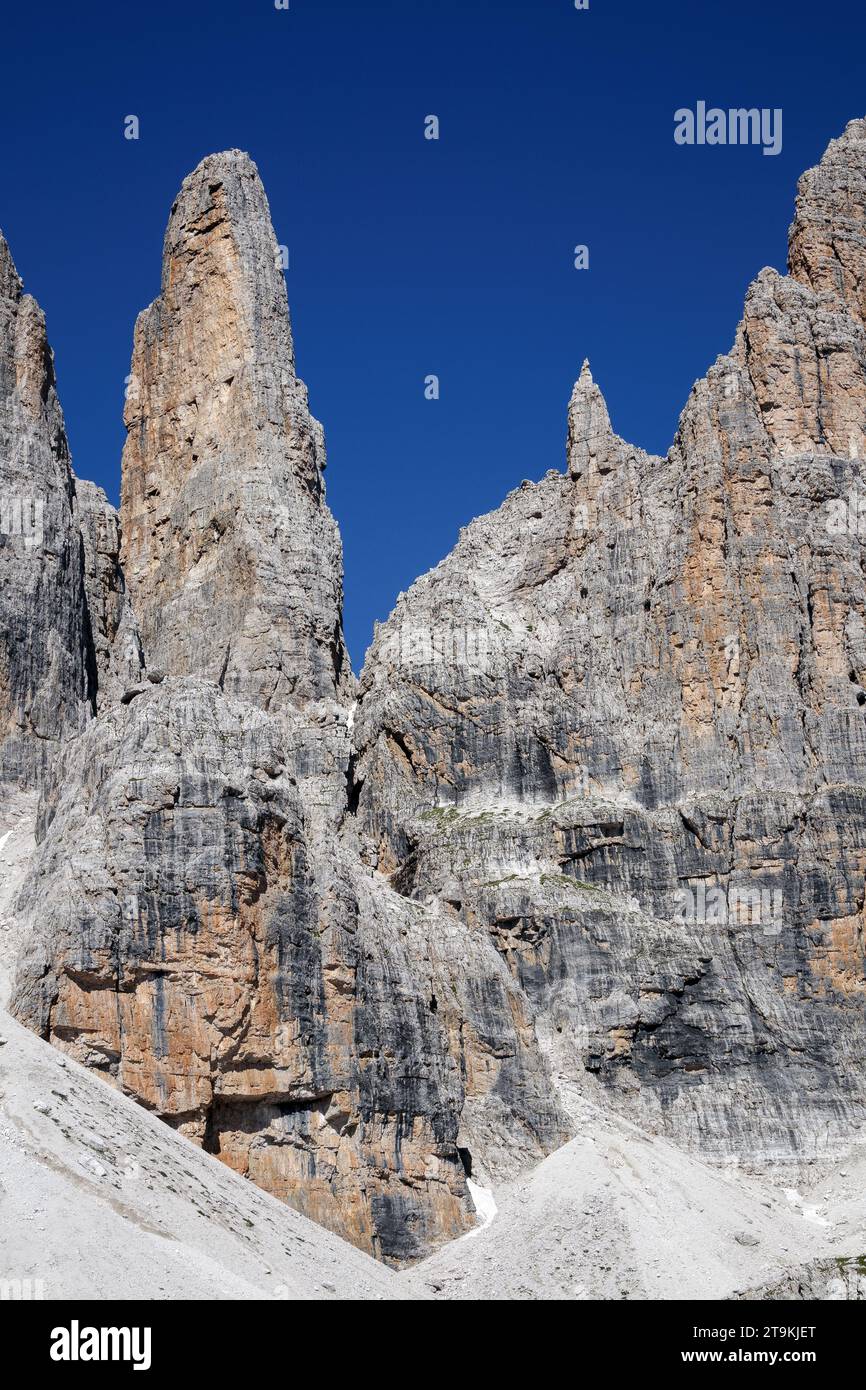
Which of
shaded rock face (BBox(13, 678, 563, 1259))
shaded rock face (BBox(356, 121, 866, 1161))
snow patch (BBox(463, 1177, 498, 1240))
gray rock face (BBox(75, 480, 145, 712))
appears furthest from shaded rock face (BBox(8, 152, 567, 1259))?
gray rock face (BBox(75, 480, 145, 712))

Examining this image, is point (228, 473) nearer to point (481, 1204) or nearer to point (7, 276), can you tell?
point (7, 276)

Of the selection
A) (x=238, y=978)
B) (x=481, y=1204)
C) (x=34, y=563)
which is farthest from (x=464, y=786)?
(x=238, y=978)

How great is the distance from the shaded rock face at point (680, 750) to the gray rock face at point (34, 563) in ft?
51.0

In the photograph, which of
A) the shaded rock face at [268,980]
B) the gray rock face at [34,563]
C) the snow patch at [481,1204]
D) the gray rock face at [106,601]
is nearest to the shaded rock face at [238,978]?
the shaded rock face at [268,980]

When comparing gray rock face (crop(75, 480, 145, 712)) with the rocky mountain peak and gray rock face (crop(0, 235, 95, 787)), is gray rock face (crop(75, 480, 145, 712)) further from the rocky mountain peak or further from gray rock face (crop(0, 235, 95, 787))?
the rocky mountain peak

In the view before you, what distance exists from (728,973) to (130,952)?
112 ft

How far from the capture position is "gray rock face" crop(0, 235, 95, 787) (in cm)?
10575

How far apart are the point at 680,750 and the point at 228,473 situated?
30655mm

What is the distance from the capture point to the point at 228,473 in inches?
4911

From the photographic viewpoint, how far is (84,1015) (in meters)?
79.8

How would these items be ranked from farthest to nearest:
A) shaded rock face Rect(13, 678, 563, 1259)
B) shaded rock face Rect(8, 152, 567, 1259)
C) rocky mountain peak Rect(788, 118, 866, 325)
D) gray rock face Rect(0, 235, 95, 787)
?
rocky mountain peak Rect(788, 118, 866, 325) → gray rock face Rect(0, 235, 95, 787) → shaded rock face Rect(8, 152, 567, 1259) → shaded rock face Rect(13, 678, 563, 1259)

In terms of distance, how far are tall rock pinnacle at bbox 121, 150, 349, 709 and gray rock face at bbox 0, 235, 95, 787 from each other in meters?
8.54
